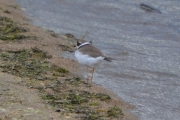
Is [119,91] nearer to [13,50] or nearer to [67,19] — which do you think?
[13,50]

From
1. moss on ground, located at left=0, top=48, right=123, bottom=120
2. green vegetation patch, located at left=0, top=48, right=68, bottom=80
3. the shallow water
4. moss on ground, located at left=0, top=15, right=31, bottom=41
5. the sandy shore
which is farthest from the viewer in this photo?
moss on ground, located at left=0, top=15, right=31, bottom=41

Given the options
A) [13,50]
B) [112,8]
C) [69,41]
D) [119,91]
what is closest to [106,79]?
[119,91]

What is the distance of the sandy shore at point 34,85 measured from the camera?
525cm

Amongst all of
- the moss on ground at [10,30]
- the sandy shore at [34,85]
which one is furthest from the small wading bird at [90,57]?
the moss on ground at [10,30]

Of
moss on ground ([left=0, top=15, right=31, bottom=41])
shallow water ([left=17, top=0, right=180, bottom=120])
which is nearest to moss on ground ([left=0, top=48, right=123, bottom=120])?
shallow water ([left=17, top=0, right=180, bottom=120])

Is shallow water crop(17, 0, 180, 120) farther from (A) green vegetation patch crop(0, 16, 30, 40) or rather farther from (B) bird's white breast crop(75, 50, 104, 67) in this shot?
(A) green vegetation patch crop(0, 16, 30, 40)

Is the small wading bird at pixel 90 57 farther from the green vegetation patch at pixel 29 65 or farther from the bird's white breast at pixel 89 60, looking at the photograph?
the green vegetation patch at pixel 29 65

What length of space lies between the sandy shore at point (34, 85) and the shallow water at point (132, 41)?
0.42m

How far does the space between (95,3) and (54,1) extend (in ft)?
4.12

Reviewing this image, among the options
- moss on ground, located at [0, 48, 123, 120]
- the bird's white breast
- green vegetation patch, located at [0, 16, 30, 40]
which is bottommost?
moss on ground, located at [0, 48, 123, 120]

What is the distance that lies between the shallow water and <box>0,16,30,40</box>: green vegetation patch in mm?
1495

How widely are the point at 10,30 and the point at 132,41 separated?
3.23 meters

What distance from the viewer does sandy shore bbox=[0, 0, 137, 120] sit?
525cm

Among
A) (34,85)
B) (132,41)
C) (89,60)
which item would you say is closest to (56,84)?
(34,85)
